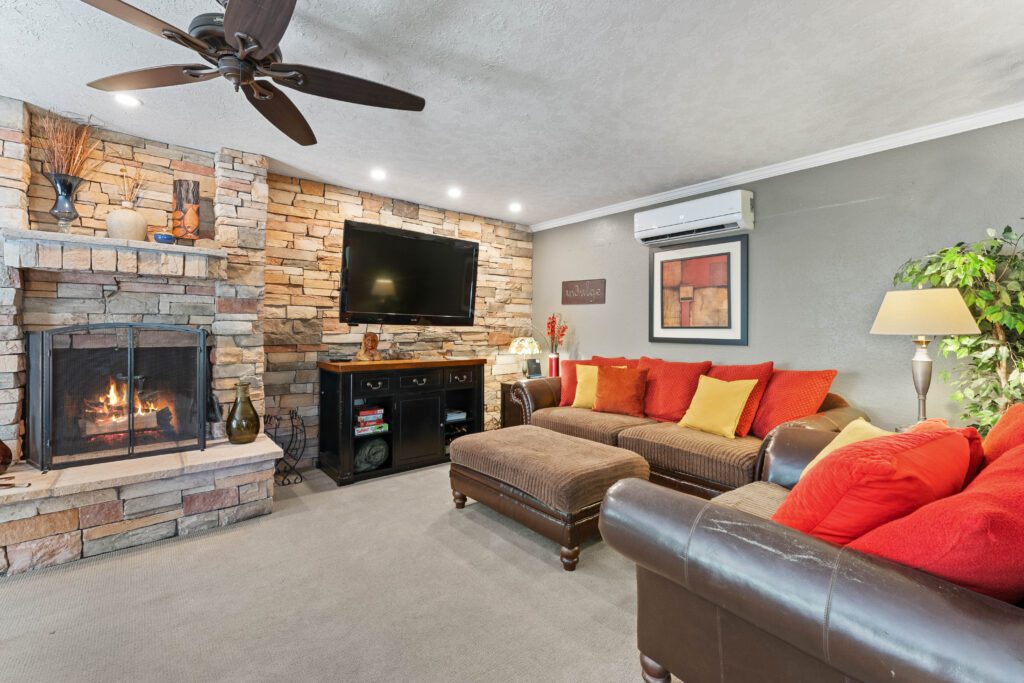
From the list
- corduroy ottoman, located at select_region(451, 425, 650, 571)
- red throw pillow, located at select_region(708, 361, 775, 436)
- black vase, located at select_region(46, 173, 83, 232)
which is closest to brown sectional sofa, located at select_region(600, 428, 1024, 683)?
corduroy ottoman, located at select_region(451, 425, 650, 571)

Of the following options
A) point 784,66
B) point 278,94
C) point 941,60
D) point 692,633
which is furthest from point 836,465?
point 278,94

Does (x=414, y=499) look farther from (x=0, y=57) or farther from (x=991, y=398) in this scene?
(x=991, y=398)

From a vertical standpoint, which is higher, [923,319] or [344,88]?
[344,88]

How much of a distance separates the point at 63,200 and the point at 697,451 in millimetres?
3888

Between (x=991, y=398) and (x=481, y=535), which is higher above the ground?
(x=991, y=398)

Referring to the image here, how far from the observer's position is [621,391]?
12.7 feet

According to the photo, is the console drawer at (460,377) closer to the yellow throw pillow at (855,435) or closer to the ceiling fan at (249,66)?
the ceiling fan at (249,66)

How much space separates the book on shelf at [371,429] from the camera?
3.66m

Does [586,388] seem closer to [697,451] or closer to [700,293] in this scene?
[700,293]

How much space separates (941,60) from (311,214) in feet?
12.9

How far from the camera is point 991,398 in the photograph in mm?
2477

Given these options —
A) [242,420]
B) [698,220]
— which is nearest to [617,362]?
[698,220]

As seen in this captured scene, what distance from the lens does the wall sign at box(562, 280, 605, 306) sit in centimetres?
477

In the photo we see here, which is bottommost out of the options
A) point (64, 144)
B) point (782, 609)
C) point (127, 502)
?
point (127, 502)
